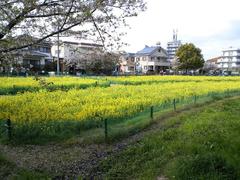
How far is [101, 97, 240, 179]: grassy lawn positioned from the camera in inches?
334

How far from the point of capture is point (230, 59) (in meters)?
136

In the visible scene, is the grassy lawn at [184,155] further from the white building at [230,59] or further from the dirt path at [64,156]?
the white building at [230,59]

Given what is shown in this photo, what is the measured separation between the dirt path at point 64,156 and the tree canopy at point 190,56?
72.2m

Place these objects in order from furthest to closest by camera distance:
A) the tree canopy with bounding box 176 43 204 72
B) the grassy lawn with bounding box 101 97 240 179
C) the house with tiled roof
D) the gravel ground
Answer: the house with tiled roof → the tree canopy with bounding box 176 43 204 72 → the gravel ground → the grassy lawn with bounding box 101 97 240 179

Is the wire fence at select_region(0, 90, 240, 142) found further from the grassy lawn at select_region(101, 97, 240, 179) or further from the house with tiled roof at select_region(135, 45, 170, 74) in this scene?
the house with tiled roof at select_region(135, 45, 170, 74)

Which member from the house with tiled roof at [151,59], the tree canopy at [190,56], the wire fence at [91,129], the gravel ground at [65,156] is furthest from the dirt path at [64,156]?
the house with tiled roof at [151,59]

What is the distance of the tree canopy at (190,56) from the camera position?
82938 mm

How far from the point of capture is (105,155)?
10906 millimetres

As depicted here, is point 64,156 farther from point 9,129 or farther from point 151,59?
point 151,59

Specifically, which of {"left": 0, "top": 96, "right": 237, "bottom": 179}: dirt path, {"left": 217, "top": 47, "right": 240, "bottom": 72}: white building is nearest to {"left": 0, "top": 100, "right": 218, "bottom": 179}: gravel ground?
{"left": 0, "top": 96, "right": 237, "bottom": 179}: dirt path

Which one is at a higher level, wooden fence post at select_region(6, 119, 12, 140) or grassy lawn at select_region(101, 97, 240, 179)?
wooden fence post at select_region(6, 119, 12, 140)

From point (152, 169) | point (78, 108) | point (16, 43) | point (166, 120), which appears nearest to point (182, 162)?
point (152, 169)

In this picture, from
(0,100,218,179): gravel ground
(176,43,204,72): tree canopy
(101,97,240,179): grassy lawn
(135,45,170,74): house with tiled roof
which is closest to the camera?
(101,97,240,179): grassy lawn

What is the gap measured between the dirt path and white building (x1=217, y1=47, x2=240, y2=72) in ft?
413
